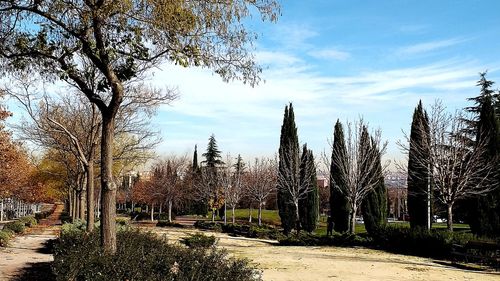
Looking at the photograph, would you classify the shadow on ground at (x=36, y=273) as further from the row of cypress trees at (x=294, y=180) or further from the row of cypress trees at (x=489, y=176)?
the row of cypress trees at (x=294, y=180)

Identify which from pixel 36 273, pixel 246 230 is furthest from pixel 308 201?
pixel 36 273

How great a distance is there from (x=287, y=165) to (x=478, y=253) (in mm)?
19060

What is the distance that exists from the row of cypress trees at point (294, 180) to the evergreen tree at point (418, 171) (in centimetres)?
879

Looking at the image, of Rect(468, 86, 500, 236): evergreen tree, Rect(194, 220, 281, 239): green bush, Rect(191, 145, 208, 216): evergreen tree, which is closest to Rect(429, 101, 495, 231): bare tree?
Rect(468, 86, 500, 236): evergreen tree

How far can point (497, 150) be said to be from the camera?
81.7 feet

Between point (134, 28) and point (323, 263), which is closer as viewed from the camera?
point (134, 28)

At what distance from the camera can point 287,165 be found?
3500 centimetres

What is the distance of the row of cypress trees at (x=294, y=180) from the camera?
3422 cm

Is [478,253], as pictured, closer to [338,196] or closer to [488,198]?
[488,198]

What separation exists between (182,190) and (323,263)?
131ft

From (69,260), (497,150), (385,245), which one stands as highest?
(497,150)

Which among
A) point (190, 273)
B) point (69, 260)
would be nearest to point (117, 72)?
point (69, 260)

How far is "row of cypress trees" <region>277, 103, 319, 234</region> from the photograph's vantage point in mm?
34219

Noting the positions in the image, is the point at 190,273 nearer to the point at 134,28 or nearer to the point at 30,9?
the point at 134,28
